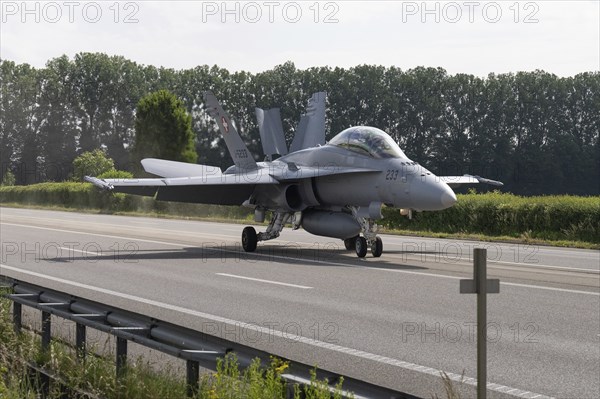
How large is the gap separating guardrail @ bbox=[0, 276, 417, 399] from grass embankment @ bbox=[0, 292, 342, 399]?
0.07m

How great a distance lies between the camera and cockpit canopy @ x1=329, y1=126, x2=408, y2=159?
1927 cm

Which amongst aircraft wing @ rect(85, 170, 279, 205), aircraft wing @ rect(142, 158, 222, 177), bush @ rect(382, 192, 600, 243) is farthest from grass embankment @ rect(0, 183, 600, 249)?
aircraft wing @ rect(85, 170, 279, 205)

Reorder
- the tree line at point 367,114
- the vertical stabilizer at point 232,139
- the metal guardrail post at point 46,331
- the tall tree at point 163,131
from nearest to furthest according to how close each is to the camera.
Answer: the metal guardrail post at point 46,331 < the vertical stabilizer at point 232,139 < the tall tree at point 163,131 < the tree line at point 367,114

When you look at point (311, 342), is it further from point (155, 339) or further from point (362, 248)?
point (362, 248)

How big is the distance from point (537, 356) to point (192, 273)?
9083 mm

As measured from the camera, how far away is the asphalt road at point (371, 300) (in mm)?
8680

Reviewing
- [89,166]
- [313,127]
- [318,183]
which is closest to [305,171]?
[318,183]

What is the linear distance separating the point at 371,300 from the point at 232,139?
12317 millimetres

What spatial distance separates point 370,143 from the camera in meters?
19.6

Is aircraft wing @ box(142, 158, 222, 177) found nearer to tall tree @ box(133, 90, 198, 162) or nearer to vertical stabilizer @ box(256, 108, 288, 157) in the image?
vertical stabilizer @ box(256, 108, 288, 157)

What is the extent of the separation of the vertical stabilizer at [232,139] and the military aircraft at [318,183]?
0.09 feet

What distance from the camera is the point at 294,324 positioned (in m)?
11.1

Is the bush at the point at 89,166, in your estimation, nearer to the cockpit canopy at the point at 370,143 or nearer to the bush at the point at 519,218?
the bush at the point at 519,218

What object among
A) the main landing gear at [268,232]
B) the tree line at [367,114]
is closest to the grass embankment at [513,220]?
the main landing gear at [268,232]
